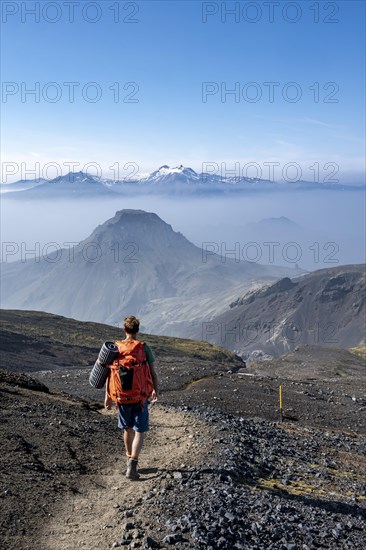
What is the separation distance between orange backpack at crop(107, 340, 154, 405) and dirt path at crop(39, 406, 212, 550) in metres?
1.68

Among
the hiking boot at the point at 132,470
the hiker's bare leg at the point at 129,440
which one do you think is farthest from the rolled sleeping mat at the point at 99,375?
the hiking boot at the point at 132,470

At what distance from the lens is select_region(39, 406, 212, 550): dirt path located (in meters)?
8.70

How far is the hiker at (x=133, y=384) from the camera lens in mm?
10875

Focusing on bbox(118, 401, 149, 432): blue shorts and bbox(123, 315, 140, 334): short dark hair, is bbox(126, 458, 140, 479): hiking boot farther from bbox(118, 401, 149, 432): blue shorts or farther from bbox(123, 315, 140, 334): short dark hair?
bbox(123, 315, 140, 334): short dark hair

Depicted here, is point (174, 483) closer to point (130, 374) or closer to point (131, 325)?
point (130, 374)

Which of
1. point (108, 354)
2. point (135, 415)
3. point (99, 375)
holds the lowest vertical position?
point (135, 415)

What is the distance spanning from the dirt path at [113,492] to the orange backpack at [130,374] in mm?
1679

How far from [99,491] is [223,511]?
Result: 255 centimetres

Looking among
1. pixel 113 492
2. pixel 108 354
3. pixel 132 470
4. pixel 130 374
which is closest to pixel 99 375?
pixel 108 354

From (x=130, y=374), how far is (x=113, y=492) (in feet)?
7.30

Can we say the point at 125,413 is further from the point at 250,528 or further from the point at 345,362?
the point at 345,362

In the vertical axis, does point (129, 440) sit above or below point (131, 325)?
below

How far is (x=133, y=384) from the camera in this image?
428 inches

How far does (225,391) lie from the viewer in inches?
1163
